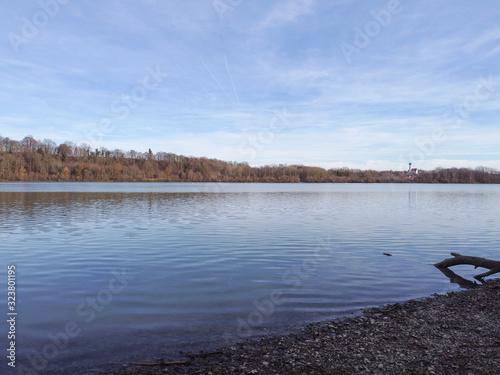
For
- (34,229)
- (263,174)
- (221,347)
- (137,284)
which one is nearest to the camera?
(221,347)

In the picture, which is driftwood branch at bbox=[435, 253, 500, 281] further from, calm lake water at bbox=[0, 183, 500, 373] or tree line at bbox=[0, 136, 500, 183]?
tree line at bbox=[0, 136, 500, 183]

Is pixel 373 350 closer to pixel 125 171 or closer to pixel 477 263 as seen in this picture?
pixel 477 263

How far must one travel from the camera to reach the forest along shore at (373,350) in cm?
551

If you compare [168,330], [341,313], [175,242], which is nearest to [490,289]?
[341,313]

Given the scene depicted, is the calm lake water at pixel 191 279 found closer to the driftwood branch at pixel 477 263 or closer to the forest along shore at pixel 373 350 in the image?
the driftwood branch at pixel 477 263

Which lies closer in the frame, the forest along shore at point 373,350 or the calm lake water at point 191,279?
the forest along shore at point 373,350

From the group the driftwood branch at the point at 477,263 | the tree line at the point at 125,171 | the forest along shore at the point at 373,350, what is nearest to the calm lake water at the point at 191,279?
the driftwood branch at the point at 477,263

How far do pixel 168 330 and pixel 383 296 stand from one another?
5.93 metres

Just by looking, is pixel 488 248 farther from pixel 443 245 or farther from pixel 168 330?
pixel 168 330

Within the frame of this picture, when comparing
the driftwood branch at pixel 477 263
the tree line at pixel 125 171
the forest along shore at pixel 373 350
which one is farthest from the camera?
the tree line at pixel 125 171

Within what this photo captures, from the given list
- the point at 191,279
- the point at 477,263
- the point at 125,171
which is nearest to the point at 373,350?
the point at 191,279

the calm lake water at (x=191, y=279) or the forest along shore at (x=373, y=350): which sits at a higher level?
the forest along shore at (x=373, y=350)

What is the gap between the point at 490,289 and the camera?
33.6 ft

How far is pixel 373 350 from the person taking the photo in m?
6.10
